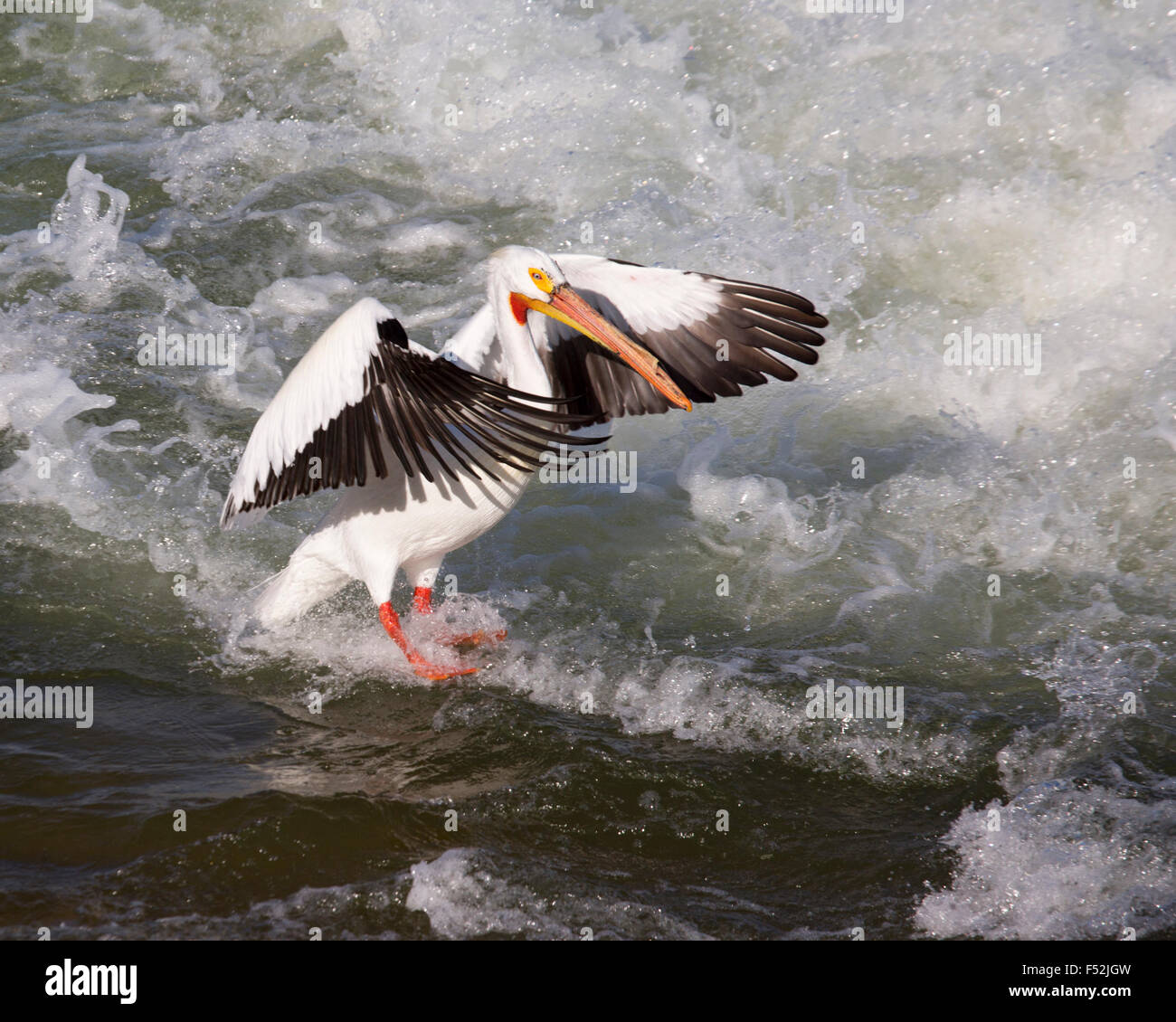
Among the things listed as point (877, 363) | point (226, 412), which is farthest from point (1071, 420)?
point (226, 412)

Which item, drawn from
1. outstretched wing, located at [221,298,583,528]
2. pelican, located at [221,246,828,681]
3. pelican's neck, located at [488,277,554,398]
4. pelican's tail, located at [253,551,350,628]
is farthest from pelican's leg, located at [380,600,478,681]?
pelican's neck, located at [488,277,554,398]

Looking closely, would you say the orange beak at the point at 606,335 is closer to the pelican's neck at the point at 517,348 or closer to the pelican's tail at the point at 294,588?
the pelican's neck at the point at 517,348

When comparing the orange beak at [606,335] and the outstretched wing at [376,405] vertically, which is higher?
the orange beak at [606,335]

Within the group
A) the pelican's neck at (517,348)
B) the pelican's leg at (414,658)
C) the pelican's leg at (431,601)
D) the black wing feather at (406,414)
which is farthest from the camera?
the pelican's leg at (431,601)

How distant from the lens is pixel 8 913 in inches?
121

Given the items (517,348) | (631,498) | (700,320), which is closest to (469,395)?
(517,348)

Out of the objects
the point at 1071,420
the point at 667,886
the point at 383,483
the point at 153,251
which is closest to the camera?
the point at 667,886

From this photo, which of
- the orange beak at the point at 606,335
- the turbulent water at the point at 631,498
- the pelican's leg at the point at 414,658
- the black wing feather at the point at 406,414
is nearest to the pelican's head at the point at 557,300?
the orange beak at the point at 606,335

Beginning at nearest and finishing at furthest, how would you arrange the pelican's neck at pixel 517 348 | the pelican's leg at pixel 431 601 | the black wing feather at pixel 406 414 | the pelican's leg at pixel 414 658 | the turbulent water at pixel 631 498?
the turbulent water at pixel 631 498, the black wing feather at pixel 406 414, the pelican's neck at pixel 517 348, the pelican's leg at pixel 414 658, the pelican's leg at pixel 431 601

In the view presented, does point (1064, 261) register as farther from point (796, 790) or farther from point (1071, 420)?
point (796, 790)

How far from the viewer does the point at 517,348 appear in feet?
13.5

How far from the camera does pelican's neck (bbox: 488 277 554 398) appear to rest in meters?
4.12

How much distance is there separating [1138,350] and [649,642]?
10.5 feet

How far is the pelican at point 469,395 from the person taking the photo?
3715mm
